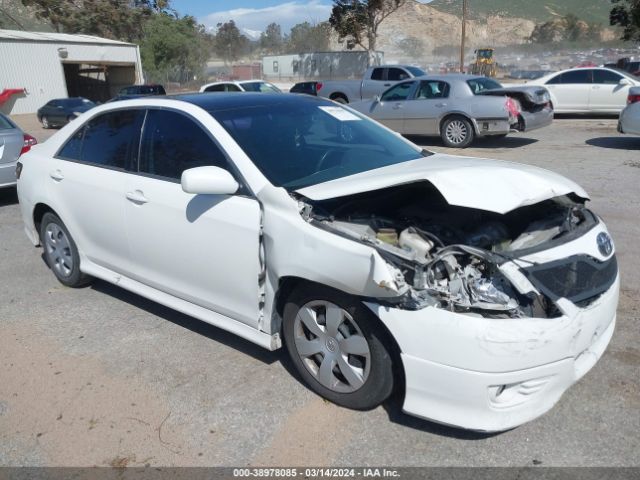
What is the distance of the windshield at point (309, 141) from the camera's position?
3389 mm

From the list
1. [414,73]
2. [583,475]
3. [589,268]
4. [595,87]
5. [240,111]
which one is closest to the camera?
[583,475]

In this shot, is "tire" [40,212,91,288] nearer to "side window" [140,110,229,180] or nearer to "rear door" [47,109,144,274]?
"rear door" [47,109,144,274]

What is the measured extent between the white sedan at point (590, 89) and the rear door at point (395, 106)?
4819 mm

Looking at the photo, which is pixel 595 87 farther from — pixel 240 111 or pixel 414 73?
pixel 240 111

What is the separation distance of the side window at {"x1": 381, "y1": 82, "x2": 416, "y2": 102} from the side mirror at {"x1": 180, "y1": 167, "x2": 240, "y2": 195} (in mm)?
10455

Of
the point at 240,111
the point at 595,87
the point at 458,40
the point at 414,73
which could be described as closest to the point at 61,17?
the point at 414,73

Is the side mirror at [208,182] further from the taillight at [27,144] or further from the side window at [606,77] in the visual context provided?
the side window at [606,77]

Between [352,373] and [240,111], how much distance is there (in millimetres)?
1895

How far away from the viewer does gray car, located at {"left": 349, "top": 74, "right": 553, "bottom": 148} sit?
11.5m

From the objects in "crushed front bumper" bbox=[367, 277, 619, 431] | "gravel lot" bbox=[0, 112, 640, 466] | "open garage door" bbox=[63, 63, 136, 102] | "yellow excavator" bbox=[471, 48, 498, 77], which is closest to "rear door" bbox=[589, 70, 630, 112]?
"gravel lot" bbox=[0, 112, 640, 466]

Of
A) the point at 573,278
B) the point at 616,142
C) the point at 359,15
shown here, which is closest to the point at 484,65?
the point at 359,15

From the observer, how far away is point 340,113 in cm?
422

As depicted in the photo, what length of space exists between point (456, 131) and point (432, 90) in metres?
1.19

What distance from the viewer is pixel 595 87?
51.6ft
